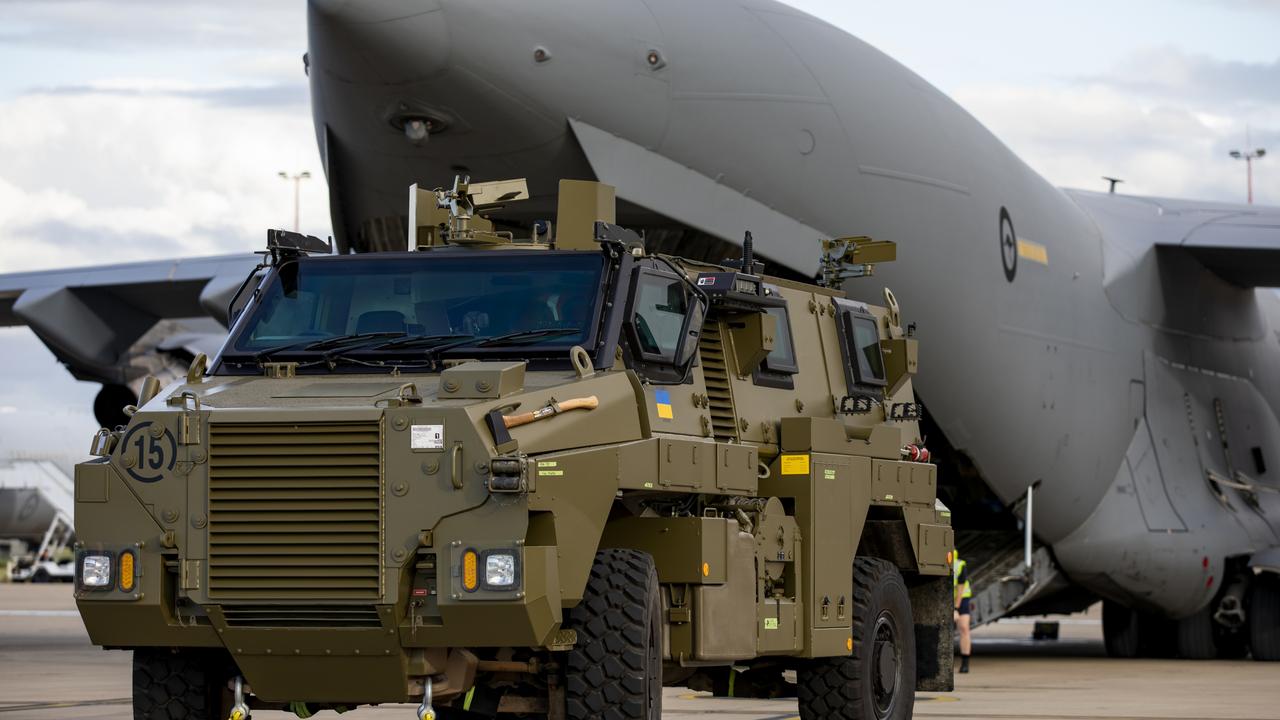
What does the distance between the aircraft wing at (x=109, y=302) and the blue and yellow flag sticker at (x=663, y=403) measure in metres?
14.3

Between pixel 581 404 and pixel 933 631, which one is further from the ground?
pixel 581 404

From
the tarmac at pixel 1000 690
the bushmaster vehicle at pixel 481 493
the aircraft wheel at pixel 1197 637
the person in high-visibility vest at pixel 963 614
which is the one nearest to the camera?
the bushmaster vehicle at pixel 481 493

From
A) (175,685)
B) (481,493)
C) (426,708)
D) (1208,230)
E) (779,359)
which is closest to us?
(481,493)

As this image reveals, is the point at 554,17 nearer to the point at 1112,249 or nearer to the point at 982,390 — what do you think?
the point at 982,390

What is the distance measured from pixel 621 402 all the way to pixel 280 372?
1775mm

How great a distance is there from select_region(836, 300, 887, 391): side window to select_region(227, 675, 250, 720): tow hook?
4.63m

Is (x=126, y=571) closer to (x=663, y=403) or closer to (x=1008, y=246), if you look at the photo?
(x=663, y=403)

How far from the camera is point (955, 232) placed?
19453 mm

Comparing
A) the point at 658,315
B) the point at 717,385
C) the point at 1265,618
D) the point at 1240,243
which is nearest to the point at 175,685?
the point at 658,315

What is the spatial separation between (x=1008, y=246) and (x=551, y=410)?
12.5 m

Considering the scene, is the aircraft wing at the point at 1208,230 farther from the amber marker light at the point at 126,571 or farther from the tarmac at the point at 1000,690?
the amber marker light at the point at 126,571

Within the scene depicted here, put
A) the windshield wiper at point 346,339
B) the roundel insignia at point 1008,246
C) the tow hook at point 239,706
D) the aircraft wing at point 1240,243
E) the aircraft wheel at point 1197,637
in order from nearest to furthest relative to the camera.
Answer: the tow hook at point 239,706 → the windshield wiper at point 346,339 → the roundel insignia at point 1008,246 → the aircraft wing at point 1240,243 → the aircraft wheel at point 1197,637

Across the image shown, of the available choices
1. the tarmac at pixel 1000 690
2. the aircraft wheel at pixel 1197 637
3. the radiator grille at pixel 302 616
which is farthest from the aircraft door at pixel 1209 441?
the radiator grille at pixel 302 616

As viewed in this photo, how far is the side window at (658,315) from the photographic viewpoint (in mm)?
9547
